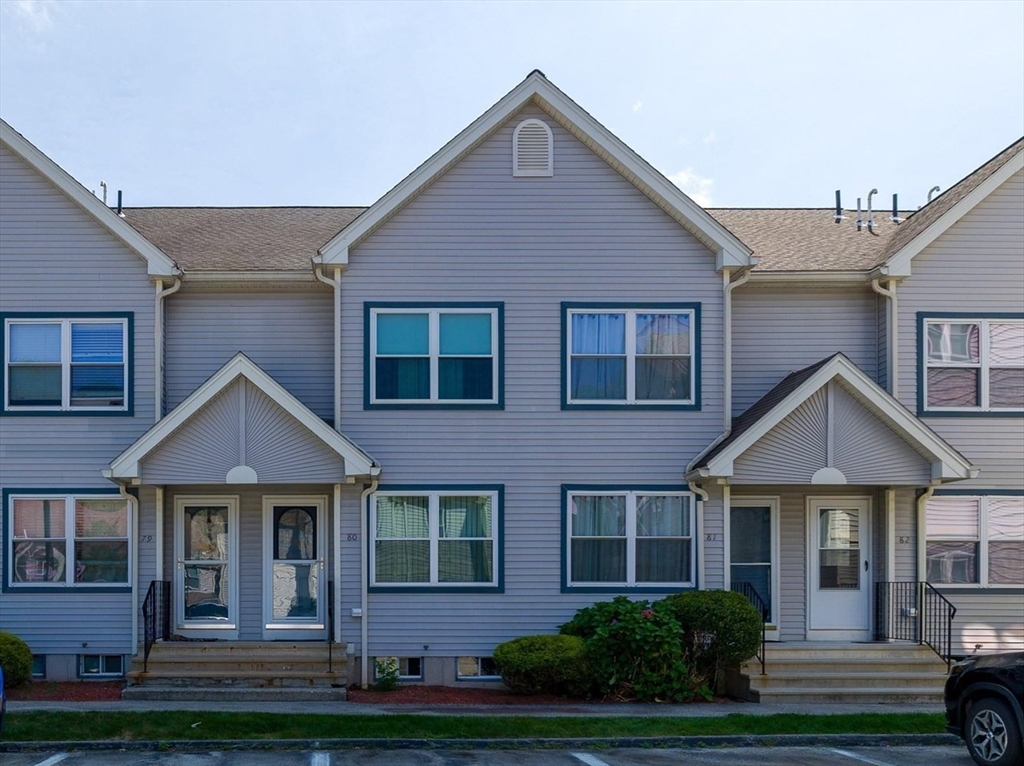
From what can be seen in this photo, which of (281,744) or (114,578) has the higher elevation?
(114,578)

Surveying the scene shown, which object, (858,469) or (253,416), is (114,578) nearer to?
(253,416)

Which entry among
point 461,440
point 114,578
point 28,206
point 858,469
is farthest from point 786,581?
point 28,206

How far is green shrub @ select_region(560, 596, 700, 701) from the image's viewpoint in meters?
14.9

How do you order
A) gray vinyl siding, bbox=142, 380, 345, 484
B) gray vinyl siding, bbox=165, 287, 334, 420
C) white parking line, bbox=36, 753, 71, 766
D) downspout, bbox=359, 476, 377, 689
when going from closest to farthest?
1. white parking line, bbox=36, 753, 71, 766
2. gray vinyl siding, bbox=142, 380, 345, 484
3. downspout, bbox=359, 476, 377, 689
4. gray vinyl siding, bbox=165, 287, 334, 420

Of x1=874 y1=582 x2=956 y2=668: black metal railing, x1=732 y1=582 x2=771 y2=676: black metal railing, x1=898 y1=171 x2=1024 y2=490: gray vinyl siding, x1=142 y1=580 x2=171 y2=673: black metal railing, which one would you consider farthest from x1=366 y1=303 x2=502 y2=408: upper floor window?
x1=874 y1=582 x2=956 y2=668: black metal railing

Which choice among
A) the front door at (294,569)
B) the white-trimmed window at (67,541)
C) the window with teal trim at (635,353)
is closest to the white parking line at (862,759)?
the window with teal trim at (635,353)

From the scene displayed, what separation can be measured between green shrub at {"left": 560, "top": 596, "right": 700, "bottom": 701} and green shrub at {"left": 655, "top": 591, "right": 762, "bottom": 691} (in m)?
0.27

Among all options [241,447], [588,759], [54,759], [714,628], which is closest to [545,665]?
[714,628]

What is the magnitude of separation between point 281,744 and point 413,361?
6375mm

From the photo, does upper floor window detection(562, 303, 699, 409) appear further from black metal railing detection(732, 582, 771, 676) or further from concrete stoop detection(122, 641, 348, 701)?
concrete stoop detection(122, 641, 348, 701)

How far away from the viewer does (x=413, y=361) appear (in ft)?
54.9

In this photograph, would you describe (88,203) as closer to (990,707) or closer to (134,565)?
(134,565)

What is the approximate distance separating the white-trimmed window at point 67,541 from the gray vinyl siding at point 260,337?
6.81 feet

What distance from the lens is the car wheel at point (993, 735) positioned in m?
10.6
